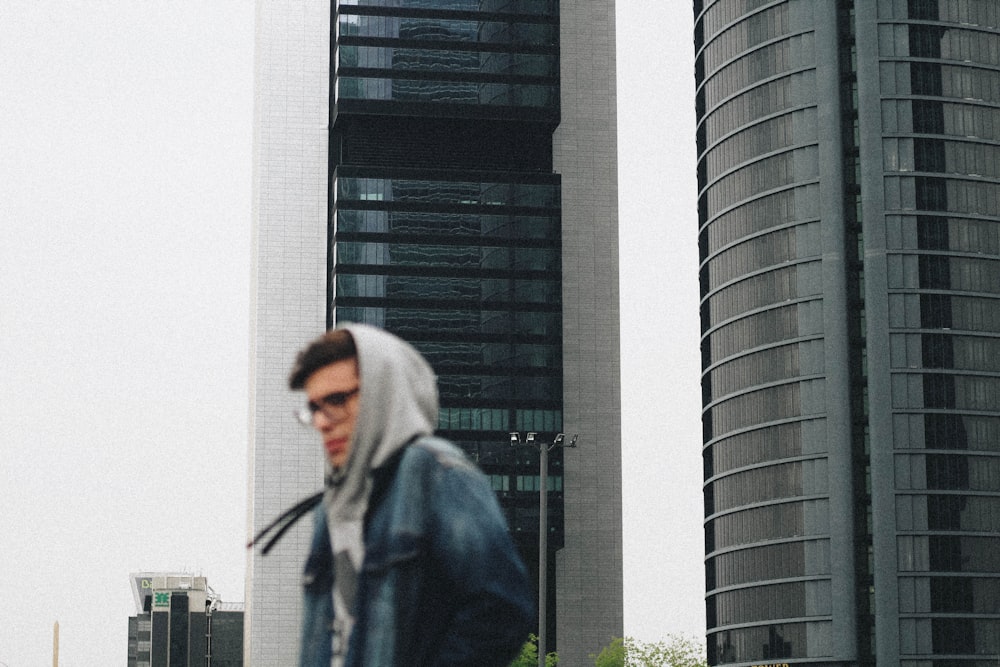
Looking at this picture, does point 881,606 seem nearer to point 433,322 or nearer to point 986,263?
point 986,263

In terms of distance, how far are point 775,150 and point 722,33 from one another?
11.6 metres

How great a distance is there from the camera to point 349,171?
170625mm

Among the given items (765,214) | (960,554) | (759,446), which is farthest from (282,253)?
(960,554)

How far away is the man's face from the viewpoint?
5293mm

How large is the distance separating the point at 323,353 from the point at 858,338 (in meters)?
124

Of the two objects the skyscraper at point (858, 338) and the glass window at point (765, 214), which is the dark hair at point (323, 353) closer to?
the skyscraper at point (858, 338)

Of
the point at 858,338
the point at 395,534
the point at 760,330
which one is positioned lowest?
the point at 395,534

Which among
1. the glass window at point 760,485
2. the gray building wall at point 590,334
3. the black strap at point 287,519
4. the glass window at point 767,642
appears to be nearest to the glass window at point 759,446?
the glass window at point 760,485

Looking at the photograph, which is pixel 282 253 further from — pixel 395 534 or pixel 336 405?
pixel 395 534

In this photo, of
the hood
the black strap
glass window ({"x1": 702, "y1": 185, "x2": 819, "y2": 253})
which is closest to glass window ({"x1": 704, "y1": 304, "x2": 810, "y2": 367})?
glass window ({"x1": 702, "y1": 185, "x2": 819, "y2": 253})

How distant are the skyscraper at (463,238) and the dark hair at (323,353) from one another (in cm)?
15589

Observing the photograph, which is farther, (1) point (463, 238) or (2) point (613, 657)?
(1) point (463, 238)

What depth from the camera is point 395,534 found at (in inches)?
200

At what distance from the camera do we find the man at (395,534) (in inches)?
197
